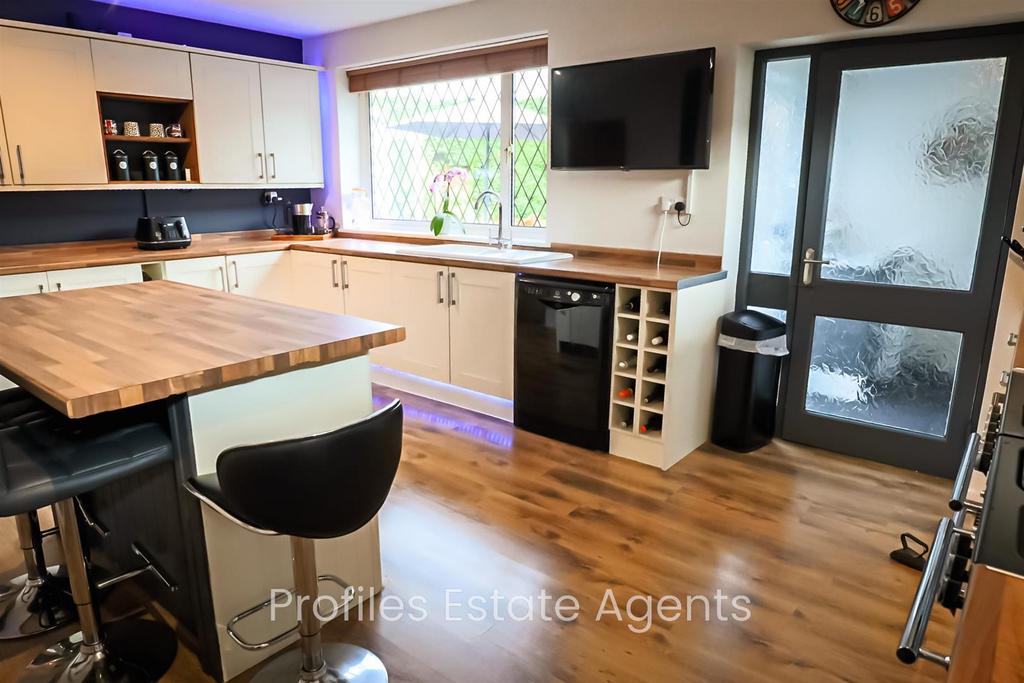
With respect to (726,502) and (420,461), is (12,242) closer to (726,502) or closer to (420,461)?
(420,461)

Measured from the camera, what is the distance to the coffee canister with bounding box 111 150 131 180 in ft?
13.9

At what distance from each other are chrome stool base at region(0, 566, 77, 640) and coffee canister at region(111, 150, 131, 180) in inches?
115

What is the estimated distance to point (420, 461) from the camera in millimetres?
3273

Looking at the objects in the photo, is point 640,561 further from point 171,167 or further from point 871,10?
point 171,167

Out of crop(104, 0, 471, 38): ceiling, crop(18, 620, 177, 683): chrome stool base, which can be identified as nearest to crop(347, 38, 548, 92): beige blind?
crop(104, 0, 471, 38): ceiling

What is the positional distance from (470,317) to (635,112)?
4.65 feet

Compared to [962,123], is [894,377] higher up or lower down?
lower down

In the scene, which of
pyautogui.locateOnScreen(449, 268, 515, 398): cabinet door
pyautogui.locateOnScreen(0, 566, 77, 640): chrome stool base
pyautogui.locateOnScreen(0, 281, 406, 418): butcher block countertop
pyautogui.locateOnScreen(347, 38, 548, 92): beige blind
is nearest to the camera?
pyautogui.locateOnScreen(0, 281, 406, 418): butcher block countertop

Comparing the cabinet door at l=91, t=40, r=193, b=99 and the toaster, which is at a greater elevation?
the cabinet door at l=91, t=40, r=193, b=99

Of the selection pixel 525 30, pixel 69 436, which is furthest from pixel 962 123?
pixel 69 436

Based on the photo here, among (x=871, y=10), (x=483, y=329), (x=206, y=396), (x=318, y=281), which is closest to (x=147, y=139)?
(x=318, y=281)

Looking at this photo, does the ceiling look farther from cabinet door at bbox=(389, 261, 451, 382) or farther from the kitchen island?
the kitchen island

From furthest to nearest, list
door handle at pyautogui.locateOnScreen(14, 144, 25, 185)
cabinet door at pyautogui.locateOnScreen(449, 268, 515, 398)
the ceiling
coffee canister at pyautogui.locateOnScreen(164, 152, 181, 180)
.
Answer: coffee canister at pyautogui.locateOnScreen(164, 152, 181, 180) → the ceiling → door handle at pyautogui.locateOnScreen(14, 144, 25, 185) → cabinet door at pyautogui.locateOnScreen(449, 268, 515, 398)

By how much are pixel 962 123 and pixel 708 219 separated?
3.70ft
